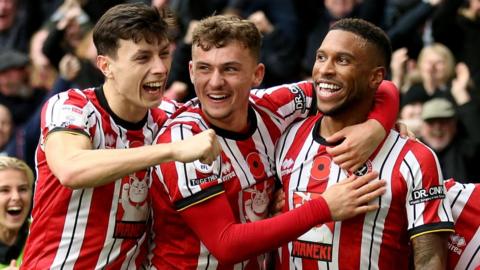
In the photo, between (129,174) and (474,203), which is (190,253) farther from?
(474,203)

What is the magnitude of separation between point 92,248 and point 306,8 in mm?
5872

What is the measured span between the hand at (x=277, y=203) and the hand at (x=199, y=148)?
0.71 m

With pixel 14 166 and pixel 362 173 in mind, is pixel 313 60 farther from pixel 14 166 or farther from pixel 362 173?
pixel 362 173

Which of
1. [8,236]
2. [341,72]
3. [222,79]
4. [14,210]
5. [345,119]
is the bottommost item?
[8,236]

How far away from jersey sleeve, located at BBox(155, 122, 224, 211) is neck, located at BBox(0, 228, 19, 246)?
1977mm

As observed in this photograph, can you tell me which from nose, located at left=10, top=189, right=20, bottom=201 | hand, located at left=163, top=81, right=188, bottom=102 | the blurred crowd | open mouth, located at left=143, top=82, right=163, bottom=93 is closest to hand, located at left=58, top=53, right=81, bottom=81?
the blurred crowd

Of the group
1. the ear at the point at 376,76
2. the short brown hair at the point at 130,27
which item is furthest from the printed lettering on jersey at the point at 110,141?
the ear at the point at 376,76

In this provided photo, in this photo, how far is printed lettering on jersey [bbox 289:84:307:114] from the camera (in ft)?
21.2

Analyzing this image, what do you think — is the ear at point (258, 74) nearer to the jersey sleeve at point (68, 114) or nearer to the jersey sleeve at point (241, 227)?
the jersey sleeve at point (241, 227)

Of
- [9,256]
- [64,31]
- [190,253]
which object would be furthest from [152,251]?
[64,31]

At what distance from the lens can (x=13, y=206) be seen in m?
7.48

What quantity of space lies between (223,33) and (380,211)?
1177 millimetres

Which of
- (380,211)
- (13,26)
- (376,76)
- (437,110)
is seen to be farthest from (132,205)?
(13,26)

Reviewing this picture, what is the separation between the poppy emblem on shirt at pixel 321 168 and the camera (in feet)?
19.8
